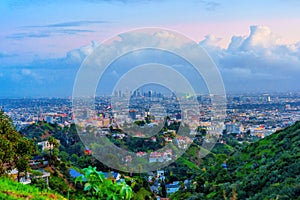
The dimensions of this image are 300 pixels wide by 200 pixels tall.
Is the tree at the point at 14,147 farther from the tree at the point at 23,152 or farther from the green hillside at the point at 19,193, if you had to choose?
the green hillside at the point at 19,193

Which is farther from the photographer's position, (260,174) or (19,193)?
(260,174)

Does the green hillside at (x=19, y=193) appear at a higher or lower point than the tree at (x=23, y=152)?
higher

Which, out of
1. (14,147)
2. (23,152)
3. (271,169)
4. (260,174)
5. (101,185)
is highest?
(101,185)

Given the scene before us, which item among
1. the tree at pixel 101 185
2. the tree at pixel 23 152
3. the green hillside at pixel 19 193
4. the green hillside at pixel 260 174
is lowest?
the green hillside at pixel 260 174

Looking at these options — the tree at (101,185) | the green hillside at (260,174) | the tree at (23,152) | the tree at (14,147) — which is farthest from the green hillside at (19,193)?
the tree at (23,152)

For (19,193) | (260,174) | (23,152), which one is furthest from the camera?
(260,174)

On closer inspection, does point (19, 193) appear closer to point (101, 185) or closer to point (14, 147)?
point (101, 185)

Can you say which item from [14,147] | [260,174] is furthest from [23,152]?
[260,174]

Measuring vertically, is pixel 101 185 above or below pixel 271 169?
above

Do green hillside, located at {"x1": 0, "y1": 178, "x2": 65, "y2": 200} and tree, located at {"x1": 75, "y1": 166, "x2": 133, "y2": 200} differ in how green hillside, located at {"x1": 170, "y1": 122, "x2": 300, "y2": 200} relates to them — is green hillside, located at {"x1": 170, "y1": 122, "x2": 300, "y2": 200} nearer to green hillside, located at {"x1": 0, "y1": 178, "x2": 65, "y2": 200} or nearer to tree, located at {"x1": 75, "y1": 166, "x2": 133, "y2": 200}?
tree, located at {"x1": 75, "y1": 166, "x2": 133, "y2": 200}

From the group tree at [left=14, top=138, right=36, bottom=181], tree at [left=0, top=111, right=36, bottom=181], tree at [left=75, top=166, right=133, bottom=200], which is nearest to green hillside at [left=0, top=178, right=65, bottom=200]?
tree at [left=75, top=166, right=133, bottom=200]

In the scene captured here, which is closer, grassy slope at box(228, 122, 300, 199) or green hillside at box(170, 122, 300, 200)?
grassy slope at box(228, 122, 300, 199)

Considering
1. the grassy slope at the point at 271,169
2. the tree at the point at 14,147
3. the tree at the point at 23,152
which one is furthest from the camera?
the grassy slope at the point at 271,169
